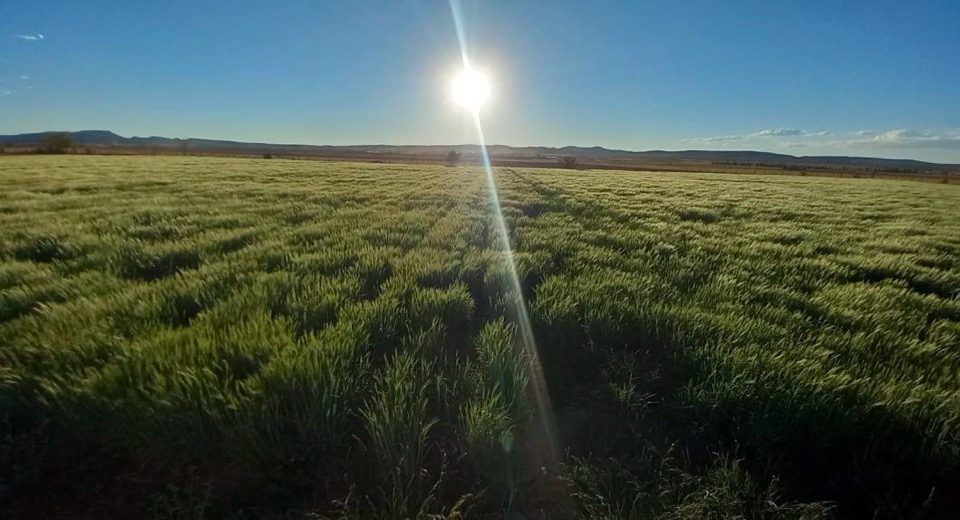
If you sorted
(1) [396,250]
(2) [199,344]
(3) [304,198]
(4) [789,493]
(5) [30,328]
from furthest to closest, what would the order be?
(3) [304,198]
(1) [396,250]
(5) [30,328]
(2) [199,344]
(4) [789,493]

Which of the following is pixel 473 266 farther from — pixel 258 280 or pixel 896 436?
pixel 896 436

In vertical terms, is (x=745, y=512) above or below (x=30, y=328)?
below

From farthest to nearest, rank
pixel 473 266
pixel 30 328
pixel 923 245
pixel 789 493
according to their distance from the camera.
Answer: pixel 923 245, pixel 473 266, pixel 30 328, pixel 789 493

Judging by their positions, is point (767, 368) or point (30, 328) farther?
point (30, 328)

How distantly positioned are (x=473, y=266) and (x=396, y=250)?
1274mm

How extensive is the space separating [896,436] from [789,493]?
81cm

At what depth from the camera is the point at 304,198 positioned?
1262cm

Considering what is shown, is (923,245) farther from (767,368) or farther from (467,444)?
(467,444)

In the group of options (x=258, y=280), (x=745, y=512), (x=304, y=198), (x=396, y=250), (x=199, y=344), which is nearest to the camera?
(x=745, y=512)

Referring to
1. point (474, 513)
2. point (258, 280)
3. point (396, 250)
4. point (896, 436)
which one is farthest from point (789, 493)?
point (396, 250)

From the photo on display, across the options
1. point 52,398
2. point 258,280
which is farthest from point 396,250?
point 52,398

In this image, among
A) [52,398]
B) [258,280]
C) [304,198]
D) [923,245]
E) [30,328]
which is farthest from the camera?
[304,198]

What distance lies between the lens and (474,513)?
1843mm

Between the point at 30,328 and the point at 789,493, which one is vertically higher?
the point at 30,328
